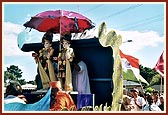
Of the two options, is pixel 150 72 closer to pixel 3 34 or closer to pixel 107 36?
pixel 107 36

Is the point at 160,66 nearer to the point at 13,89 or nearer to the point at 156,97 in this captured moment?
the point at 156,97

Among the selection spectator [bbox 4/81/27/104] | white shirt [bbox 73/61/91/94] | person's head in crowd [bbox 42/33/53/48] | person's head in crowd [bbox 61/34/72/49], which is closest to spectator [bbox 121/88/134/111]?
white shirt [bbox 73/61/91/94]

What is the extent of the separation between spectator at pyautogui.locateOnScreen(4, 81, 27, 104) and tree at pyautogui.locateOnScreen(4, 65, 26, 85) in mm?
70

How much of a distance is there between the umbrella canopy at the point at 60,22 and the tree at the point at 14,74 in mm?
696

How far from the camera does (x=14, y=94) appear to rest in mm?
8352

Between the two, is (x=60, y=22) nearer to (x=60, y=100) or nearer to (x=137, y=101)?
(x=60, y=100)

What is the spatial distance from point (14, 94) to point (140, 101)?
1.96 metres

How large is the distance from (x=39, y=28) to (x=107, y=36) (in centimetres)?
107

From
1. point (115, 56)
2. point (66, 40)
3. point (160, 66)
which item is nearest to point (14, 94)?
point (66, 40)

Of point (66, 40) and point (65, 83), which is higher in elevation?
point (66, 40)

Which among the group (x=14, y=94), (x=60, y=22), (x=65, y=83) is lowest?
(x=14, y=94)

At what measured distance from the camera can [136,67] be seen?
820 cm

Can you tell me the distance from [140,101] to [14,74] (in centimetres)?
199

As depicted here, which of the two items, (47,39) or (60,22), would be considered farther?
(47,39)
